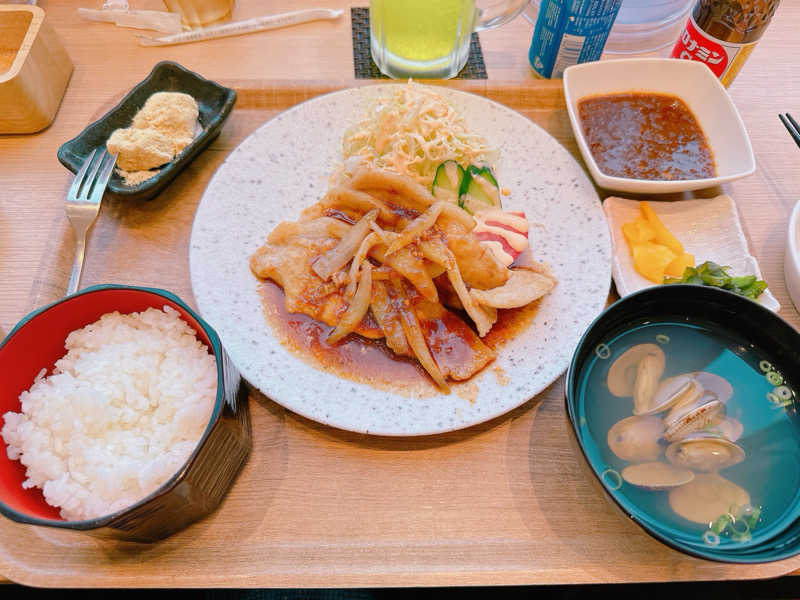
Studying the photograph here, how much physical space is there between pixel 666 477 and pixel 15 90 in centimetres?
311

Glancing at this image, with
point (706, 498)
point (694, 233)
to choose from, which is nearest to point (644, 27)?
point (694, 233)

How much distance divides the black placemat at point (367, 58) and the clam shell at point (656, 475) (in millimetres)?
2301

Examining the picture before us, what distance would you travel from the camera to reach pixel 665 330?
190 cm

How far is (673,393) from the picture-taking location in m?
1.79

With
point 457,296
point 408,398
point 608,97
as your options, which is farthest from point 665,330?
point 608,97

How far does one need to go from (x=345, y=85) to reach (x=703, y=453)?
Result: 237 cm

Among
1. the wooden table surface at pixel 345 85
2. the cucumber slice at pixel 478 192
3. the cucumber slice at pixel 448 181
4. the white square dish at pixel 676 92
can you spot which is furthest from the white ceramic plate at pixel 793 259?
the cucumber slice at pixel 448 181

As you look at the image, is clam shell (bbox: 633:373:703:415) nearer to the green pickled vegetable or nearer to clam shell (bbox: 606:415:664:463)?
clam shell (bbox: 606:415:664:463)

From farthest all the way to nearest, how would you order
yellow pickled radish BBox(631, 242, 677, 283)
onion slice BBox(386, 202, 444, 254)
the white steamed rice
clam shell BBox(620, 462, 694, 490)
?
yellow pickled radish BBox(631, 242, 677, 283) → onion slice BBox(386, 202, 444, 254) → clam shell BBox(620, 462, 694, 490) → the white steamed rice

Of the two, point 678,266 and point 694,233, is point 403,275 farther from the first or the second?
point 694,233

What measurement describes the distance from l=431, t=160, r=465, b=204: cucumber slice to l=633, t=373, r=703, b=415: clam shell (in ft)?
4.01

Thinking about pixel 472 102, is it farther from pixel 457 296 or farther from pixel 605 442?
pixel 605 442

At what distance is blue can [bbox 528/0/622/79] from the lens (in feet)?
8.69


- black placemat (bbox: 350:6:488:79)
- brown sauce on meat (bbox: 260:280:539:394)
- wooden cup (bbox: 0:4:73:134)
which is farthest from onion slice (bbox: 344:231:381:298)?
wooden cup (bbox: 0:4:73:134)
